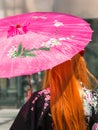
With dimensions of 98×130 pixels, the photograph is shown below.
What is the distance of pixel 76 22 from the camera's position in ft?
9.84

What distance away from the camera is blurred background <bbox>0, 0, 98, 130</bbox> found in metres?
10.6

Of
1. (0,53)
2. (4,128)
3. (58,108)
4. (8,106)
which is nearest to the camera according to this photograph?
(58,108)

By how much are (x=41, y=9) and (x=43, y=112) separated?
27.0 feet

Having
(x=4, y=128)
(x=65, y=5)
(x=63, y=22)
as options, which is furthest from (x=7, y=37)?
(x=65, y=5)

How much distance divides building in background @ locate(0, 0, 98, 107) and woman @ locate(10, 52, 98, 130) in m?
7.66

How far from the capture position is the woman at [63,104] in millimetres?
2646

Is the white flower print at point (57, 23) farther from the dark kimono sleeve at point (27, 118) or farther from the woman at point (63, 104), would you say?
the dark kimono sleeve at point (27, 118)

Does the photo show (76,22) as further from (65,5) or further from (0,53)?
(65,5)

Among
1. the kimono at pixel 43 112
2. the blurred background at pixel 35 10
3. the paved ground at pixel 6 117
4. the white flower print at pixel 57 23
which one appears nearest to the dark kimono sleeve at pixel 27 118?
the kimono at pixel 43 112

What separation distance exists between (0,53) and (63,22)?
513 millimetres

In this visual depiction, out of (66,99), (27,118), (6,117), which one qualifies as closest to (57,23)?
(66,99)

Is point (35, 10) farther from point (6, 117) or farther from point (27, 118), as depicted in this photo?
point (27, 118)

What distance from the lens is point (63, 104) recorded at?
265 cm

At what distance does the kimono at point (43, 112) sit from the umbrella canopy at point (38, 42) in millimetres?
242
